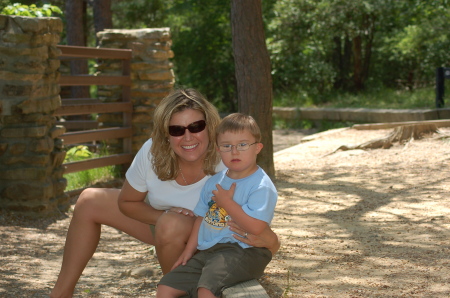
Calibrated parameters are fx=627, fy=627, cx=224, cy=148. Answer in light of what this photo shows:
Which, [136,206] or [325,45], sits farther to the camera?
[325,45]

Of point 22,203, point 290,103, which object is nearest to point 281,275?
point 22,203

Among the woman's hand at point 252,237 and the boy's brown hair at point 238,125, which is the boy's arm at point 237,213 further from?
the boy's brown hair at point 238,125

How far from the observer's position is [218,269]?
8.74 feet

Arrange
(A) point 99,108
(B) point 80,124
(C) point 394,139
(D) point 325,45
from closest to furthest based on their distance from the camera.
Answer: (A) point 99,108 → (C) point 394,139 → (B) point 80,124 → (D) point 325,45

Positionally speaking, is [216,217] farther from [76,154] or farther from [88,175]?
[76,154]

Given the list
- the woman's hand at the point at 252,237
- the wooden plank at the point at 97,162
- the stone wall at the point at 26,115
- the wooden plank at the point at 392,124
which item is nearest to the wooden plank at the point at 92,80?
the stone wall at the point at 26,115

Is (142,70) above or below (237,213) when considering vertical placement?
above

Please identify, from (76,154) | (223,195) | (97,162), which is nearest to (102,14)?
(76,154)

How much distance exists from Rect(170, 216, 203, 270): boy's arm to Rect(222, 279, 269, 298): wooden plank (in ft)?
1.02

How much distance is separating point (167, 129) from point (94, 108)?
14.2ft

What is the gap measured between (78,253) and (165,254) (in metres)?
0.60

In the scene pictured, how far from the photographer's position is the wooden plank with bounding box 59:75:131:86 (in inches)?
266

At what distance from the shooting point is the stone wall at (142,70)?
8.06 meters

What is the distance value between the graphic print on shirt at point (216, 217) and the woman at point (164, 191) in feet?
0.64
